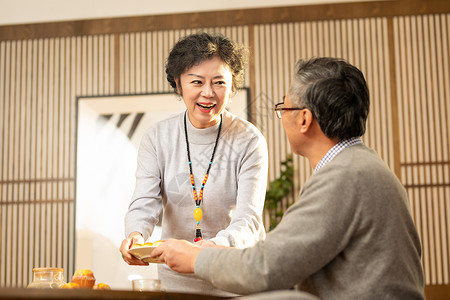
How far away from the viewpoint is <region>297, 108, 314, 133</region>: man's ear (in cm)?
172

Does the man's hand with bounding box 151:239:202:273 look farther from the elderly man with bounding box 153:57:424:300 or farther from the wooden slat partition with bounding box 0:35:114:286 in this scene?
the wooden slat partition with bounding box 0:35:114:286

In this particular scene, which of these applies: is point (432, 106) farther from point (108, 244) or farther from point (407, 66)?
point (108, 244)

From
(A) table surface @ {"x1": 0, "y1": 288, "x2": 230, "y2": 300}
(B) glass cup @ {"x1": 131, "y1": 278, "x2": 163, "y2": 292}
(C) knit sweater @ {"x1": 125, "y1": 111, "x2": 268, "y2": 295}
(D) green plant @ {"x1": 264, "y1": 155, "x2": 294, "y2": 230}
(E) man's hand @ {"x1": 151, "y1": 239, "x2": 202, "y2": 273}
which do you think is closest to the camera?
(A) table surface @ {"x1": 0, "y1": 288, "x2": 230, "y2": 300}

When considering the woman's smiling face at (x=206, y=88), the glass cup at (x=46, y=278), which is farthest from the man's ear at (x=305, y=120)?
the glass cup at (x=46, y=278)

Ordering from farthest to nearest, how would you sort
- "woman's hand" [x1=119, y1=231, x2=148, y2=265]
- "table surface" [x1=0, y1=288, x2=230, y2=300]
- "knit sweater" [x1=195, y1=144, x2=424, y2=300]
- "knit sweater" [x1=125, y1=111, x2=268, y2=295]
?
"knit sweater" [x1=125, y1=111, x2=268, y2=295] → "woman's hand" [x1=119, y1=231, x2=148, y2=265] → "knit sweater" [x1=195, y1=144, x2=424, y2=300] → "table surface" [x1=0, y1=288, x2=230, y2=300]

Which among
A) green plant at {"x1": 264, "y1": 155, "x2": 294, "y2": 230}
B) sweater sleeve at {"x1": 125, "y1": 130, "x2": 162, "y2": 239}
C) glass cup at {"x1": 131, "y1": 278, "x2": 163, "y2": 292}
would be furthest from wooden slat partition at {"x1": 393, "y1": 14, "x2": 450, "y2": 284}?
glass cup at {"x1": 131, "y1": 278, "x2": 163, "y2": 292}

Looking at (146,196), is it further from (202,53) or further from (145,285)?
(145,285)

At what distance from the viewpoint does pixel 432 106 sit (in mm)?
5098

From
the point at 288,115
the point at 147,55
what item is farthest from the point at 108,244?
the point at 288,115

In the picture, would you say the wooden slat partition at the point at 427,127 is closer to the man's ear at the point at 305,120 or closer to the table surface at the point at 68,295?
the man's ear at the point at 305,120

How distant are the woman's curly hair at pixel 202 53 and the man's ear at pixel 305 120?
813mm

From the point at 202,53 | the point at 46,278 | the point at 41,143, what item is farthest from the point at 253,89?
the point at 46,278

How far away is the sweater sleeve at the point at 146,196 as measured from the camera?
2.38 metres

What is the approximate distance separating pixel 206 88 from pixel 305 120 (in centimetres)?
76
